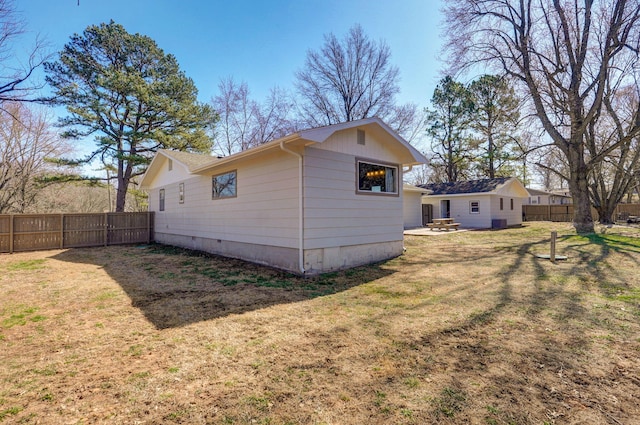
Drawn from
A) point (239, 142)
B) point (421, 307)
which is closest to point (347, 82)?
point (239, 142)

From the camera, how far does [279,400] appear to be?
2340 mm

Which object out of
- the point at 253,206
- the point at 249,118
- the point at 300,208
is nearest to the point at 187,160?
the point at 253,206

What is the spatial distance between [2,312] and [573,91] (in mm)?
19394

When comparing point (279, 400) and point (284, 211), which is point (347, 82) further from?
point (279, 400)

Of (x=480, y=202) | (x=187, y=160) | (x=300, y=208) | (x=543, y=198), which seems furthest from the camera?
(x=543, y=198)

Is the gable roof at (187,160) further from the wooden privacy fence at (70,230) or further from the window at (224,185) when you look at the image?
the wooden privacy fence at (70,230)

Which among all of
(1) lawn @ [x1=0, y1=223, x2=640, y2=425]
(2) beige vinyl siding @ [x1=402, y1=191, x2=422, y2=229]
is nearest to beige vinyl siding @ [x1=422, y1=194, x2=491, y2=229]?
(2) beige vinyl siding @ [x1=402, y1=191, x2=422, y2=229]

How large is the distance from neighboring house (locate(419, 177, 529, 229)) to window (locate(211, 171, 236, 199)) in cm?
1592

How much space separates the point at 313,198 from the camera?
6.64 meters

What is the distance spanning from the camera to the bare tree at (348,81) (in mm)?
22328

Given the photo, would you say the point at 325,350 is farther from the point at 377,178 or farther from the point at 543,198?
the point at 543,198

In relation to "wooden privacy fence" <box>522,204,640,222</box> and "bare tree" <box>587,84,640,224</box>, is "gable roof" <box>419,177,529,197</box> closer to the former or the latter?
"bare tree" <box>587,84,640,224</box>

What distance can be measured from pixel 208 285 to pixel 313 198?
277cm

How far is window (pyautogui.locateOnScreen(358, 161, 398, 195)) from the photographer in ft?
25.7
